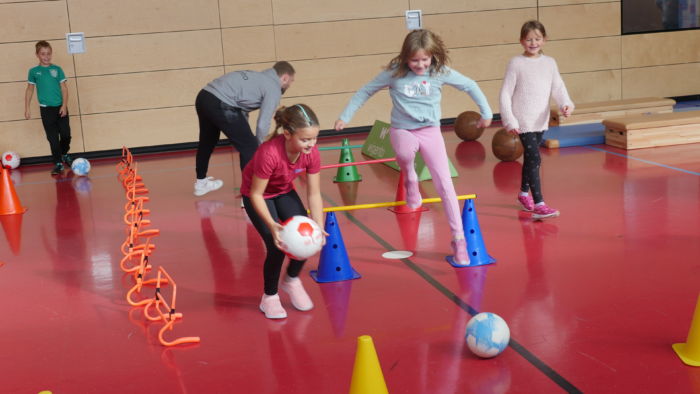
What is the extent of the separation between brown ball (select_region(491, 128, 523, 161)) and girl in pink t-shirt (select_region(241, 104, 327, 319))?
4.82 meters

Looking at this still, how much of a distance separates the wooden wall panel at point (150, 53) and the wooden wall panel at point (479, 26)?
299cm

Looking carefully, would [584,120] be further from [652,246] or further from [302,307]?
[302,307]

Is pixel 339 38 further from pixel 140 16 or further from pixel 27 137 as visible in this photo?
pixel 27 137

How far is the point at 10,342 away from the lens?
393 centimetres

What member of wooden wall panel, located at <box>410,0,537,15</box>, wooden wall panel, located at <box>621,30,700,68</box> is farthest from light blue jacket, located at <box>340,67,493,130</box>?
wooden wall panel, located at <box>621,30,700,68</box>

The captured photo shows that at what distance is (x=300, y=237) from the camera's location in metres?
3.69

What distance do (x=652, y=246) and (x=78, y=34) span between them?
8775 mm

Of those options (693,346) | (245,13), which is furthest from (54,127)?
(693,346)

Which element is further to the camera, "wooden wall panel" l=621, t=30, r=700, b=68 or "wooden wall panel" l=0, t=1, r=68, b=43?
"wooden wall panel" l=621, t=30, r=700, b=68

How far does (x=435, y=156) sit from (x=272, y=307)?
153 cm

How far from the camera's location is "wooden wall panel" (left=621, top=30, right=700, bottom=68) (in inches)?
499

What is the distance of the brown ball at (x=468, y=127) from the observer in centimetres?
1030

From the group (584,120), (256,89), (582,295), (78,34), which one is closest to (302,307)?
(582,295)

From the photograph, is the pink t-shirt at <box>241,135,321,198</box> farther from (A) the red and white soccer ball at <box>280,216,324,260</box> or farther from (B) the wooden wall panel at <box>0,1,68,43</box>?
(B) the wooden wall panel at <box>0,1,68,43</box>
